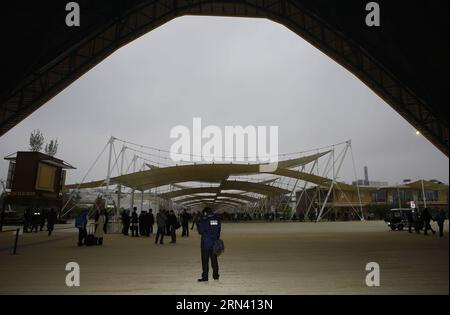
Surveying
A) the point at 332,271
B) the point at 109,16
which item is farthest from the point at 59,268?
the point at 109,16

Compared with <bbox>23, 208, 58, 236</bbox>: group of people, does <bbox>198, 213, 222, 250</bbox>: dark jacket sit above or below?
above

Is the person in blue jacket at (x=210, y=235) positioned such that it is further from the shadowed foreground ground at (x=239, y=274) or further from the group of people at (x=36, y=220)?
the group of people at (x=36, y=220)

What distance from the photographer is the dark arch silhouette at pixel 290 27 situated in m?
12.5

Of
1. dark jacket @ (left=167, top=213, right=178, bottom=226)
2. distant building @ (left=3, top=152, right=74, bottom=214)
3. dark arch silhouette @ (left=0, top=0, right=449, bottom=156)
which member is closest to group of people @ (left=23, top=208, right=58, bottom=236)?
distant building @ (left=3, top=152, right=74, bottom=214)

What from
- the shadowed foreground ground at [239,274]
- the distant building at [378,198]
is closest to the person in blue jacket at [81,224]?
the shadowed foreground ground at [239,274]

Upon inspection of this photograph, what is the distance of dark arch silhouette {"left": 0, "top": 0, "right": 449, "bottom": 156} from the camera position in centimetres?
1248

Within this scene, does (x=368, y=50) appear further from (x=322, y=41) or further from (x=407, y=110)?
(x=407, y=110)

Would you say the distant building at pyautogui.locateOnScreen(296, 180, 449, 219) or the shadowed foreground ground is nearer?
the shadowed foreground ground

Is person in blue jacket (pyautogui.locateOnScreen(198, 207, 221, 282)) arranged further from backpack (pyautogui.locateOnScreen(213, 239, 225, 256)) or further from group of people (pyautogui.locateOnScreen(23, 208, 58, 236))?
group of people (pyautogui.locateOnScreen(23, 208, 58, 236))

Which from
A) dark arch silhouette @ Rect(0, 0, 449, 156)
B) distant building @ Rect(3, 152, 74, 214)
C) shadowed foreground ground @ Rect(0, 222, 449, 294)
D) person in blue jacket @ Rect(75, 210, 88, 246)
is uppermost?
dark arch silhouette @ Rect(0, 0, 449, 156)

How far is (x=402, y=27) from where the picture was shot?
1270 centimetres

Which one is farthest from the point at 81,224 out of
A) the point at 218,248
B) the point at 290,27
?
the point at 290,27

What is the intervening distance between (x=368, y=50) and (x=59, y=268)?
1701 centimetres
